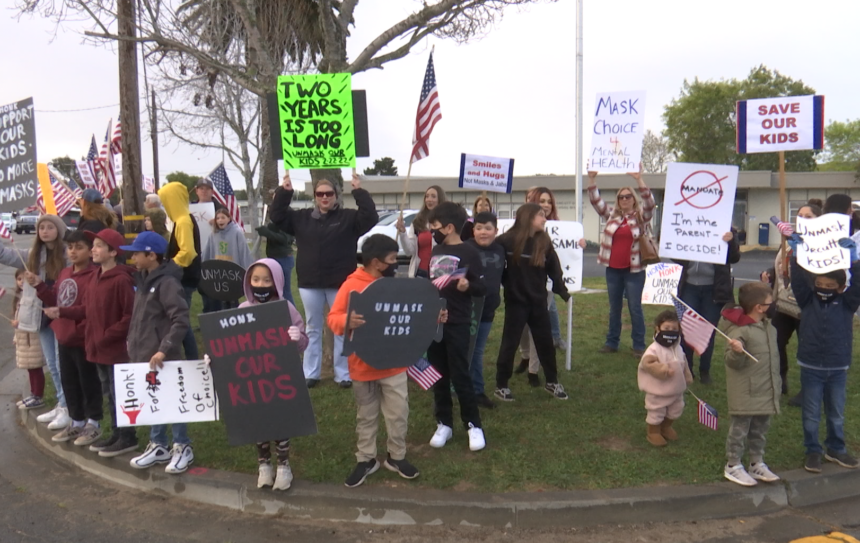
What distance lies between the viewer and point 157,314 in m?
4.97

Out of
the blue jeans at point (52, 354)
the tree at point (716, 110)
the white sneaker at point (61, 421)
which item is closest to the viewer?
the white sneaker at point (61, 421)

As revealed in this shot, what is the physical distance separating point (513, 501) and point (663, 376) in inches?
66.7

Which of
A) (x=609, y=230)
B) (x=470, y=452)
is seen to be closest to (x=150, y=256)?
(x=470, y=452)

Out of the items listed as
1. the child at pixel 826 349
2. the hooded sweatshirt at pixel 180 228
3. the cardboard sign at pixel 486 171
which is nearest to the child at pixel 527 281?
the child at pixel 826 349

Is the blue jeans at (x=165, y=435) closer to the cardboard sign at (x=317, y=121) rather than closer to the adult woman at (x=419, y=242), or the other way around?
the cardboard sign at (x=317, y=121)

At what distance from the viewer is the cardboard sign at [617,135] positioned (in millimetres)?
7557

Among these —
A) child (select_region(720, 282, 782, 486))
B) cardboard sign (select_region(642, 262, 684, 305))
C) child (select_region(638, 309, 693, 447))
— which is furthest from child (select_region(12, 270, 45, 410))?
cardboard sign (select_region(642, 262, 684, 305))

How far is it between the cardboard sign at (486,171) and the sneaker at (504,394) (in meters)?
4.16

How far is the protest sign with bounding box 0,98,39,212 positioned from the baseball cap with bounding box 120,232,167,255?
2765mm

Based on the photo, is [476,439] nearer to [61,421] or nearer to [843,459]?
[843,459]

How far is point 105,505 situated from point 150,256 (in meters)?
1.72

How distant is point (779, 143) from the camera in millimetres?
6707

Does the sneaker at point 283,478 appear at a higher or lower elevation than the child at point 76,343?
lower

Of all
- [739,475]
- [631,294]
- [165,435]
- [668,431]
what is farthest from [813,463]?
[165,435]
